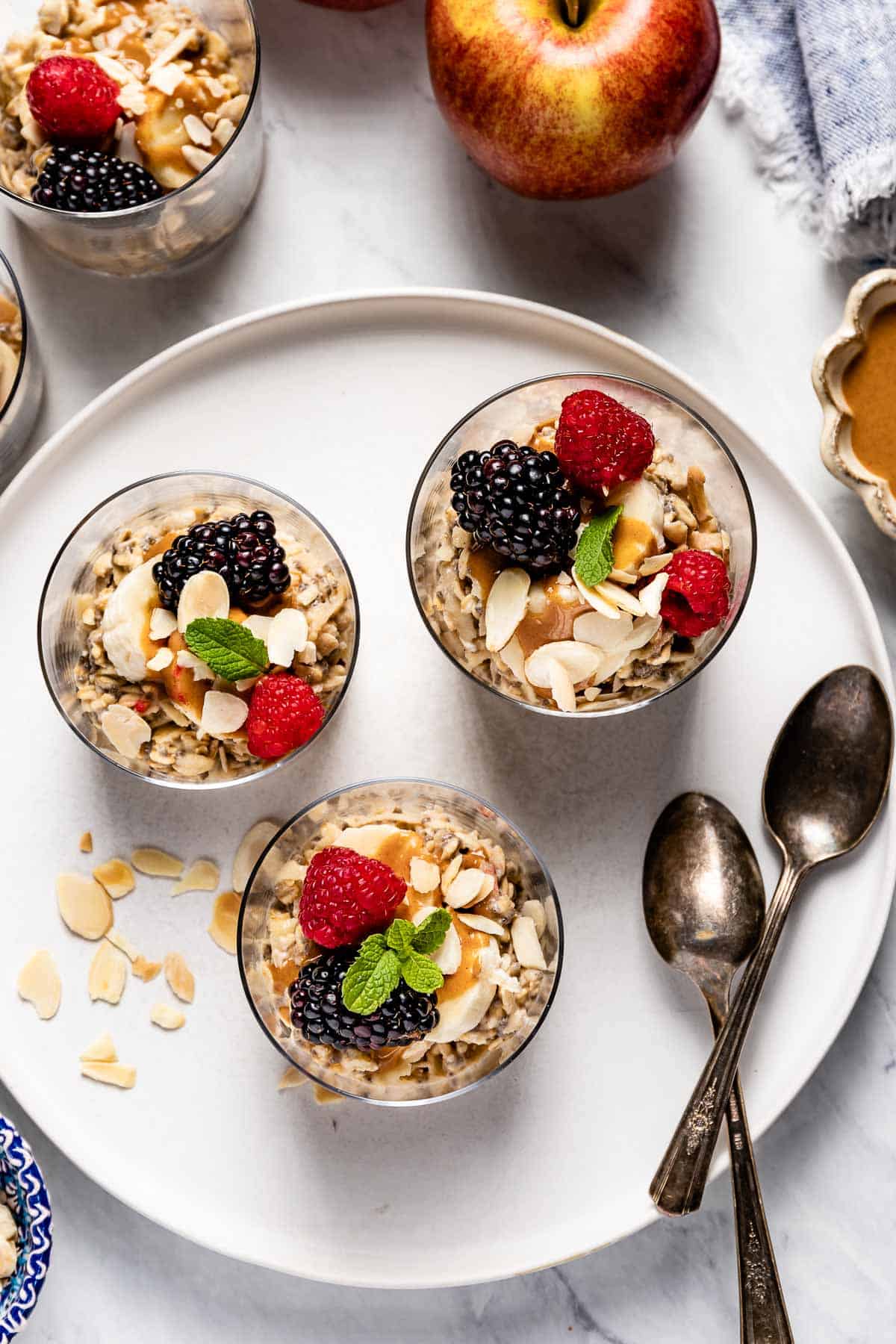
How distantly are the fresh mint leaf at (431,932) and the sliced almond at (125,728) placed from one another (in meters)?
0.60

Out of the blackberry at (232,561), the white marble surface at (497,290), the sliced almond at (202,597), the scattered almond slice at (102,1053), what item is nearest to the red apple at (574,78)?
the white marble surface at (497,290)

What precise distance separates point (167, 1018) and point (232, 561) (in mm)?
941

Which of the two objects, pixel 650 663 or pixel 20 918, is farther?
pixel 20 918

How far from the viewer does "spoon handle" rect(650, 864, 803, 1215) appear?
7.00 feet

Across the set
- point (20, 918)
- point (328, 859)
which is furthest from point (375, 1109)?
point (20, 918)

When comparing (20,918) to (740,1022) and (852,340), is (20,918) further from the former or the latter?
(852,340)

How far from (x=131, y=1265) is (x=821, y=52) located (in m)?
2.87

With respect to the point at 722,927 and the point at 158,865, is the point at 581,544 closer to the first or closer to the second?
the point at 722,927

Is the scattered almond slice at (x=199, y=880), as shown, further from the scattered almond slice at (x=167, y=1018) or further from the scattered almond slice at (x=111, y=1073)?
the scattered almond slice at (x=111, y=1073)

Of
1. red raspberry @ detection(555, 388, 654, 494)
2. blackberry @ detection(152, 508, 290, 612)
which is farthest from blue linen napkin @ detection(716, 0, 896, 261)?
blackberry @ detection(152, 508, 290, 612)

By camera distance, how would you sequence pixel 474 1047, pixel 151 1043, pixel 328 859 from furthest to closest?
pixel 151 1043 < pixel 474 1047 < pixel 328 859

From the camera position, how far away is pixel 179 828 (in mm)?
2260

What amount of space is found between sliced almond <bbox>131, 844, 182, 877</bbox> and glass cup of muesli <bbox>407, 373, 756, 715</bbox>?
2.31ft

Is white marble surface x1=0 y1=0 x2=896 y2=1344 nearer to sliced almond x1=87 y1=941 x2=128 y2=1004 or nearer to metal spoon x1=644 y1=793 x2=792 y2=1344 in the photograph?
metal spoon x1=644 y1=793 x2=792 y2=1344
